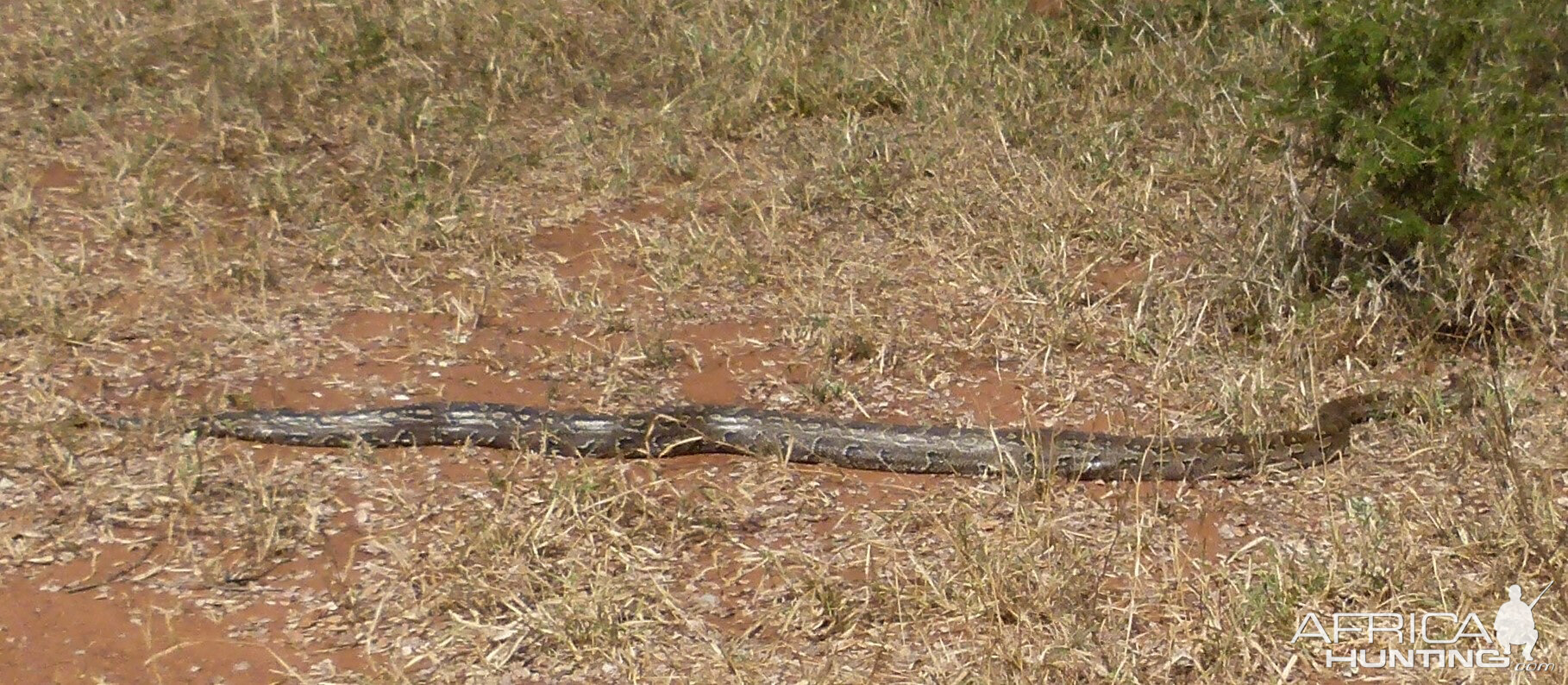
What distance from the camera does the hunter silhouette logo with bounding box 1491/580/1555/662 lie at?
3.58 metres

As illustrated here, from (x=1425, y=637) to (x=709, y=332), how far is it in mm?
2851

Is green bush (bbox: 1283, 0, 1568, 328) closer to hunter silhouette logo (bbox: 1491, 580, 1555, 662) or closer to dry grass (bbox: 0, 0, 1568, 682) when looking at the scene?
dry grass (bbox: 0, 0, 1568, 682)

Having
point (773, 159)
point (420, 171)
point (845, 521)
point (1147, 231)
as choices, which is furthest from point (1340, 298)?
point (420, 171)

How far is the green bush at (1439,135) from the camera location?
4863 millimetres

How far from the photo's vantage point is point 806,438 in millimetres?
4684

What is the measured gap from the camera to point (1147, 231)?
6066 mm

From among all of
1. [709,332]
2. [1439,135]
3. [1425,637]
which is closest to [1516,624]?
[1425,637]

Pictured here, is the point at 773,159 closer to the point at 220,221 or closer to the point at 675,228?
the point at 675,228

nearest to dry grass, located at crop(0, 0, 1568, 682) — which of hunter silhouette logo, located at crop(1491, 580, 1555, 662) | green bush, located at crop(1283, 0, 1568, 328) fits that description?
hunter silhouette logo, located at crop(1491, 580, 1555, 662)

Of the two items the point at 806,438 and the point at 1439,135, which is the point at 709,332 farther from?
the point at 1439,135

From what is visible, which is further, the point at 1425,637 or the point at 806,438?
the point at 806,438

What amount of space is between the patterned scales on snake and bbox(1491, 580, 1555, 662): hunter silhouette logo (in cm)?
88

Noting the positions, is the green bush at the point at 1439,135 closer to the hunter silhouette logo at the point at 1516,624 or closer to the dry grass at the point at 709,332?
the dry grass at the point at 709,332

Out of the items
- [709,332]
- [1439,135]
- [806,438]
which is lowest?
[709,332]
